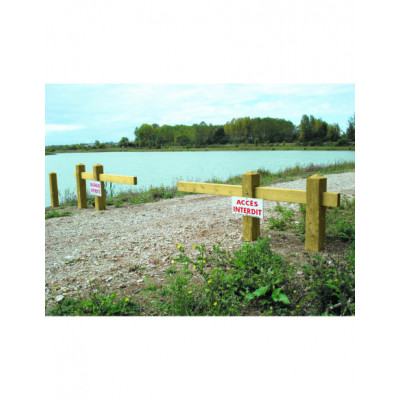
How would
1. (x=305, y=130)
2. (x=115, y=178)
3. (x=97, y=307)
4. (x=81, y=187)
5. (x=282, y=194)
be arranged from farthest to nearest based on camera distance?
(x=81, y=187) < (x=115, y=178) < (x=305, y=130) < (x=282, y=194) < (x=97, y=307)

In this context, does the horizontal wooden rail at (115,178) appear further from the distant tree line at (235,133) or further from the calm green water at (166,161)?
the distant tree line at (235,133)

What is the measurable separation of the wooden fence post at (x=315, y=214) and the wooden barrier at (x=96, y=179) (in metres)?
3.69

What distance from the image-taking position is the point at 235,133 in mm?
7004

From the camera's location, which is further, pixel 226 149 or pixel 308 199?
pixel 226 149

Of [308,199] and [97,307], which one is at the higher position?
[308,199]

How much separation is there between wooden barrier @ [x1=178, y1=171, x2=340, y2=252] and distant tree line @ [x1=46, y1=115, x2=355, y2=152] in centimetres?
242

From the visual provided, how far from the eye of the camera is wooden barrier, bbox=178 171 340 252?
3631mm

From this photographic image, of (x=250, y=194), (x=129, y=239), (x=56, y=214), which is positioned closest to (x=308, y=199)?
(x=250, y=194)

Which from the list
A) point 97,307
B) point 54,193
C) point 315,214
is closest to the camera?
point 97,307

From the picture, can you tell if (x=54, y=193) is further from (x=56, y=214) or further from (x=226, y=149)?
(x=226, y=149)

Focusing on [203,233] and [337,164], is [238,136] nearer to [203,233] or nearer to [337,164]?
[203,233]

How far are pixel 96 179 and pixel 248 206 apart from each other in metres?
4.17

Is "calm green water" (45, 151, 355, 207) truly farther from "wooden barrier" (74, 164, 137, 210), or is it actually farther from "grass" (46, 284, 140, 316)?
"grass" (46, 284, 140, 316)

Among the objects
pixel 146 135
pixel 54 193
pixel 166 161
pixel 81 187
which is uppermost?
pixel 146 135
